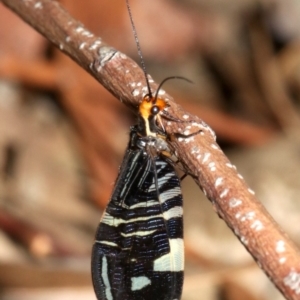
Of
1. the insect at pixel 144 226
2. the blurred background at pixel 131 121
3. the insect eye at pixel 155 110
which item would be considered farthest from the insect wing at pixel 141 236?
the blurred background at pixel 131 121

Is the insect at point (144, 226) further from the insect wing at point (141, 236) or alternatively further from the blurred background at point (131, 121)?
the blurred background at point (131, 121)

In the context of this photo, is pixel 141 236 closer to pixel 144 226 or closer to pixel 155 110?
pixel 144 226

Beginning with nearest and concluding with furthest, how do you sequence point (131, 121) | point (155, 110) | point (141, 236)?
point (155, 110), point (141, 236), point (131, 121)

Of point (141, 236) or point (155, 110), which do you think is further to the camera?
point (141, 236)

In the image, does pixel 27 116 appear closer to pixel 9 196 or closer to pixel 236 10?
pixel 9 196

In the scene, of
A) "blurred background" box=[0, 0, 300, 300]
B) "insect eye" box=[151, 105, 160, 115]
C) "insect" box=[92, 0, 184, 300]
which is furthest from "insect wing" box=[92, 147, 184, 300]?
"blurred background" box=[0, 0, 300, 300]

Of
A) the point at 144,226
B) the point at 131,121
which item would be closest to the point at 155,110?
the point at 144,226

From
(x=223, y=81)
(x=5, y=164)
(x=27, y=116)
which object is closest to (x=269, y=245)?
(x=5, y=164)
